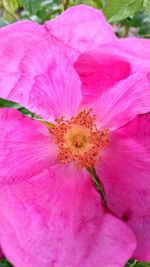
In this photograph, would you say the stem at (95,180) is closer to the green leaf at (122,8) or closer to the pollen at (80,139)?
the pollen at (80,139)

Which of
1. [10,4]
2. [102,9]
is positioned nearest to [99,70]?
[102,9]

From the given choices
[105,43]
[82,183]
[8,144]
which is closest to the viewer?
[105,43]

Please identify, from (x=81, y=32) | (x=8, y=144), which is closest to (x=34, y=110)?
(x=8, y=144)

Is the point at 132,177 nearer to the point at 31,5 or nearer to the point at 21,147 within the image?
the point at 21,147

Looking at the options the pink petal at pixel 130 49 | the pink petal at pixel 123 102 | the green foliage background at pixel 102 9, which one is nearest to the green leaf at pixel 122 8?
the green foliage background at pixel 102 9

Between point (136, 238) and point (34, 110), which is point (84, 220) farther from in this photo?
point (34, 110)

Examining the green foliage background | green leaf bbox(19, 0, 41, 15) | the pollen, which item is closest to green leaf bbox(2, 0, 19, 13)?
the green foliage background
